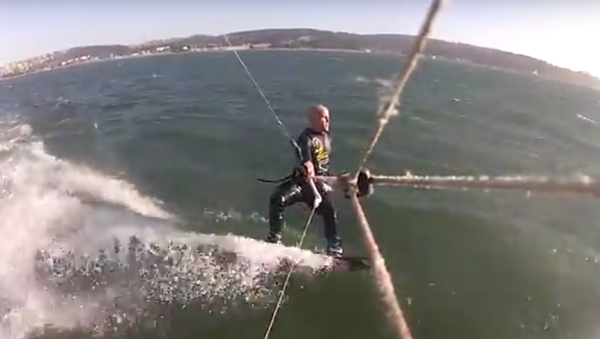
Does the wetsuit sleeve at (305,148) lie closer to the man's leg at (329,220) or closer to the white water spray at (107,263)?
the man's leg at (329,220)

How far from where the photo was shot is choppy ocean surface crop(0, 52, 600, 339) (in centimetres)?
871

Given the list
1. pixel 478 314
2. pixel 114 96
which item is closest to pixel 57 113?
pixel 114 96

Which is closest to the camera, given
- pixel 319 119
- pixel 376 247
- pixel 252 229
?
pixel 376 247

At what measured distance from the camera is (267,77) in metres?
28.0

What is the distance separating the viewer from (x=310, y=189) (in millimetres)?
9242

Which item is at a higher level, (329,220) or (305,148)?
(305,148)

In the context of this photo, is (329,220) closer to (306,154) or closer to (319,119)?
(306,154)

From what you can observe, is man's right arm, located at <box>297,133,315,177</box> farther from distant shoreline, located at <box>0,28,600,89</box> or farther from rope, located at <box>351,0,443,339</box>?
distant shoreline, located at <box>0,28,600,89</box>

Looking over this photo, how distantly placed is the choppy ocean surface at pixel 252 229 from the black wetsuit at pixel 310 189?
59 centimetres

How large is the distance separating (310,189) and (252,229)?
233 cm

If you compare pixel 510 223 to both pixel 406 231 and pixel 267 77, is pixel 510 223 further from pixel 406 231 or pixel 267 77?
pixel 267 77

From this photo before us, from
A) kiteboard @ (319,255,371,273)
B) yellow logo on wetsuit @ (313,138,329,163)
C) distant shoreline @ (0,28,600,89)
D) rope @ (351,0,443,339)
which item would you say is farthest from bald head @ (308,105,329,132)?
distant shoreline @ (0,28,600,89)

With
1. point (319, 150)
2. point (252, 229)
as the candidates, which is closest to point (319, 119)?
point (319, 150)

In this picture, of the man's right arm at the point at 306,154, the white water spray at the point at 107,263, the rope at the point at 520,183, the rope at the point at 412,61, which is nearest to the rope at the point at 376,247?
the rope at the point at 412,61
